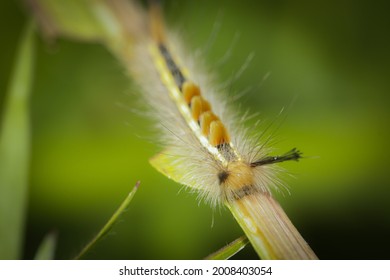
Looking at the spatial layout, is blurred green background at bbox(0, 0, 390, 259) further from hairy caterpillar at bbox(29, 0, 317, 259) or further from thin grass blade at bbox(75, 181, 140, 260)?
thin grass blade at bbox(75, 181, 140, 260)

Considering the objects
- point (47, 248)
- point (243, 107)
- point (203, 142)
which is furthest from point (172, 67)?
point (47, 248)

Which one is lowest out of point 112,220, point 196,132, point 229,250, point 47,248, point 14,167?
point 229,250

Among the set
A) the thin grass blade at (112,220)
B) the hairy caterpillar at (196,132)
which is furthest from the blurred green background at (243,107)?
the thin grass blade at (112,220)

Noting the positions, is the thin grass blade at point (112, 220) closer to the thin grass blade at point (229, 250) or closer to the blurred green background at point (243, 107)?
the thin grass blade at point (229, 250)

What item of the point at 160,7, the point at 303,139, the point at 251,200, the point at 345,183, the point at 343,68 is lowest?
the point at 251,200

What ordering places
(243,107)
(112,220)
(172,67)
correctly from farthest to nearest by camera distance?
(243,107) < (172,67) < (112,220)

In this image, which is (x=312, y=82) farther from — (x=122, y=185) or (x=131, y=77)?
(x=122, y=185)

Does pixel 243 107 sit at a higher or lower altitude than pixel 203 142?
higher

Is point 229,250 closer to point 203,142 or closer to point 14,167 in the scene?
point 203,142

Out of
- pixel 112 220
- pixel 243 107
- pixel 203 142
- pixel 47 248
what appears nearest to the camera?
pixel 112 220

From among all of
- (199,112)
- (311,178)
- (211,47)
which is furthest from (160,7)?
(311,178)
